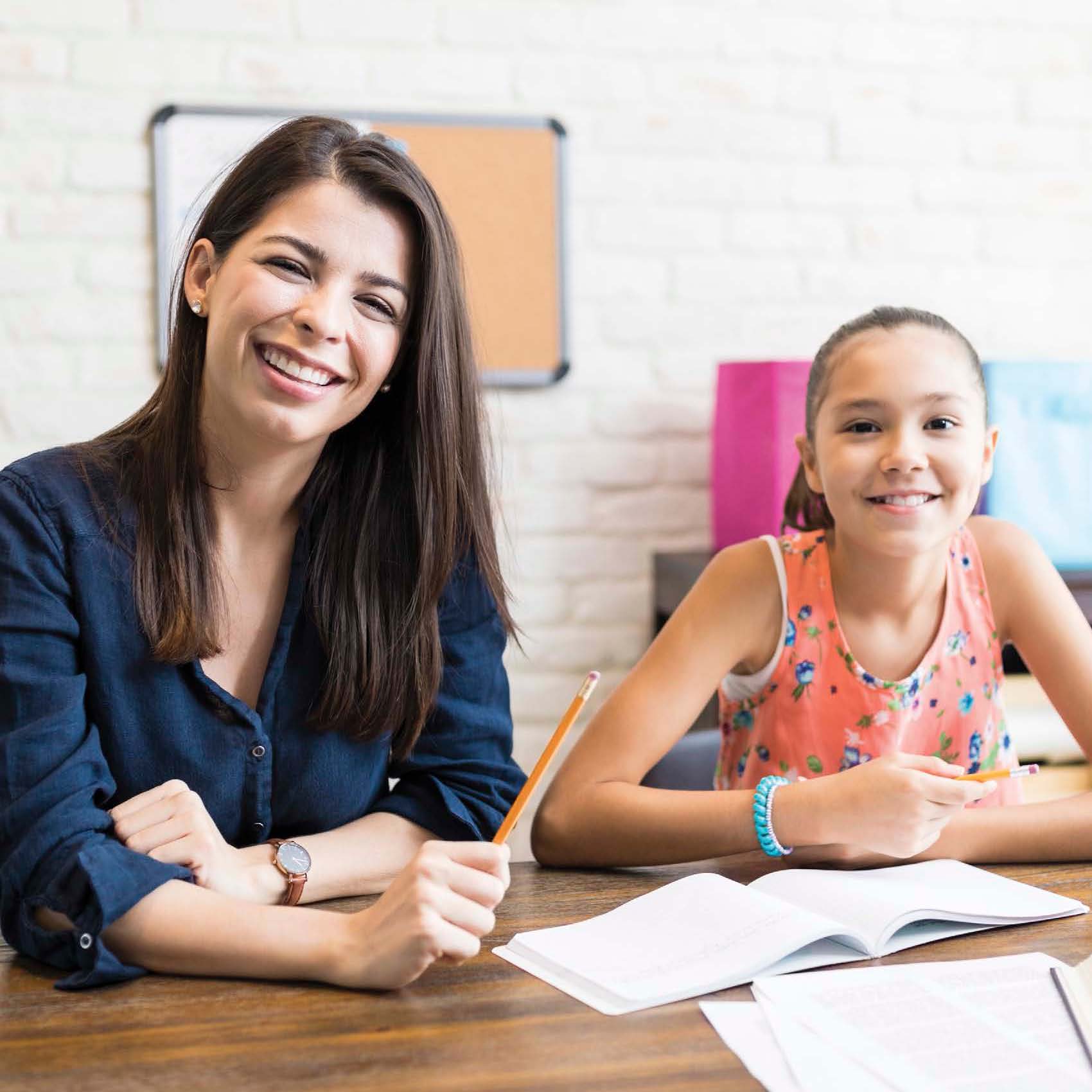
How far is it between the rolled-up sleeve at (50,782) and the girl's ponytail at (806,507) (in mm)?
843

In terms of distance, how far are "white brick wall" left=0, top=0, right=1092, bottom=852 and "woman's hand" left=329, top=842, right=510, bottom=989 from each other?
4.71 ft

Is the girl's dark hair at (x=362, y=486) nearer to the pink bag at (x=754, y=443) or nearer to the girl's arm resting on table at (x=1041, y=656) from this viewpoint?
the girl's arm resting on table at (x=1041, y=656)

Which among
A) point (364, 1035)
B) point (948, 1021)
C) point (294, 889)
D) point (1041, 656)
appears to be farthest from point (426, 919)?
point (1041, 656)

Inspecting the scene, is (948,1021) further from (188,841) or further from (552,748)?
(188,841)

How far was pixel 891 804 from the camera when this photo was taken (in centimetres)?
112

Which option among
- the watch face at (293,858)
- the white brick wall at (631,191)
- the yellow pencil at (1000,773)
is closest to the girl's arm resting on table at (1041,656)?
the yellow pencil at (1000,773)

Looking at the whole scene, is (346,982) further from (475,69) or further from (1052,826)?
(475,69)

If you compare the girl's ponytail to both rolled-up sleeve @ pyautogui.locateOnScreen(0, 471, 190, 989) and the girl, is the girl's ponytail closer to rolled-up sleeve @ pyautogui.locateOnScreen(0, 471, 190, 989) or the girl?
the girl

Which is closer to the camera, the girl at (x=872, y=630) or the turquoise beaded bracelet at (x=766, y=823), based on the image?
the turquoise beaded bracelet at (x=766, y=823)

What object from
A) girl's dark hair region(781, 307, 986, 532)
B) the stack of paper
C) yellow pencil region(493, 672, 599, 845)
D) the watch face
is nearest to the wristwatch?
the watch face

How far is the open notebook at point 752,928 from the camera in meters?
0.92

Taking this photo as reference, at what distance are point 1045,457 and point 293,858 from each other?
1595 millimetres

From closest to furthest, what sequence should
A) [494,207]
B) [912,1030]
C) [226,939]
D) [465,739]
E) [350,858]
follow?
[912,1030]
[226,939]
[350,858]
[465,739]
[494,207]

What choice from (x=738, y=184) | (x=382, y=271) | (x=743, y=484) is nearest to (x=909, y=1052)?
(x=382, y=271)
